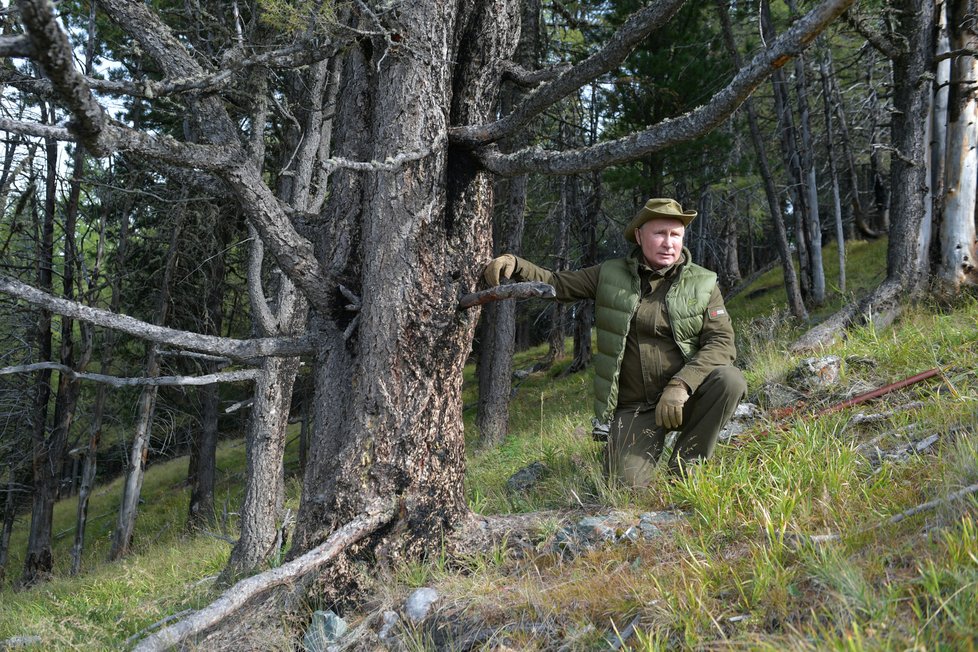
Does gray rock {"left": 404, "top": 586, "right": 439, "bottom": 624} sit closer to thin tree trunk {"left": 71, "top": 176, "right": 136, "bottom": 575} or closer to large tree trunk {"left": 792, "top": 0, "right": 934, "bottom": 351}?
large tree trunk {"left": 792, "top": 0, "right": 934, "bottom": 351}

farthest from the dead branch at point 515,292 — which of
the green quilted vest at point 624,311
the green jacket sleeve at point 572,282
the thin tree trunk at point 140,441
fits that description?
the thin tree trunk at point 140,441

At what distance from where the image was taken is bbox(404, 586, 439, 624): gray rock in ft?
9.79

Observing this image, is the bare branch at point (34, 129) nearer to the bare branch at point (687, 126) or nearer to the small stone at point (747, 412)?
the bare branch at point (687, 126)

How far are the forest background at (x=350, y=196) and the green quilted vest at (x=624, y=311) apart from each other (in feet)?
3.55

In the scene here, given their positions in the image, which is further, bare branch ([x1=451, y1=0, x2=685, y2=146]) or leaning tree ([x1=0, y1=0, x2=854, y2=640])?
leaning tree ([x1=0, y1=0, x2=854, y2=640])

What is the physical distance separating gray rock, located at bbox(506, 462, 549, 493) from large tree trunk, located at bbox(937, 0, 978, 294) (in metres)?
5.59

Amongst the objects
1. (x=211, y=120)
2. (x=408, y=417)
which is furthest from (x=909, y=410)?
(x=211, y=120)

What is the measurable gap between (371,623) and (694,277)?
109 inches

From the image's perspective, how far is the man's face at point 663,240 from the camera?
13.8 ft

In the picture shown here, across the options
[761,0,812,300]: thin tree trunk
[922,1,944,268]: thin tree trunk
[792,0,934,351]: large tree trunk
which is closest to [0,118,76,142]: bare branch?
[792,0,934,351]: large tree trunk

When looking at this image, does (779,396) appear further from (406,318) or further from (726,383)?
(406,318)

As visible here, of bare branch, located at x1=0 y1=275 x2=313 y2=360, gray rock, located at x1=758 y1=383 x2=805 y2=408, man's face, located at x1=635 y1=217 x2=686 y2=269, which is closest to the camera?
bare branch, located at x1=0 y1=275 x2=313 y2=360

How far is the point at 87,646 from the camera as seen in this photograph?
366cm

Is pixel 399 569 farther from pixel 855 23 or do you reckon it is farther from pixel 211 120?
pixel 855 23
